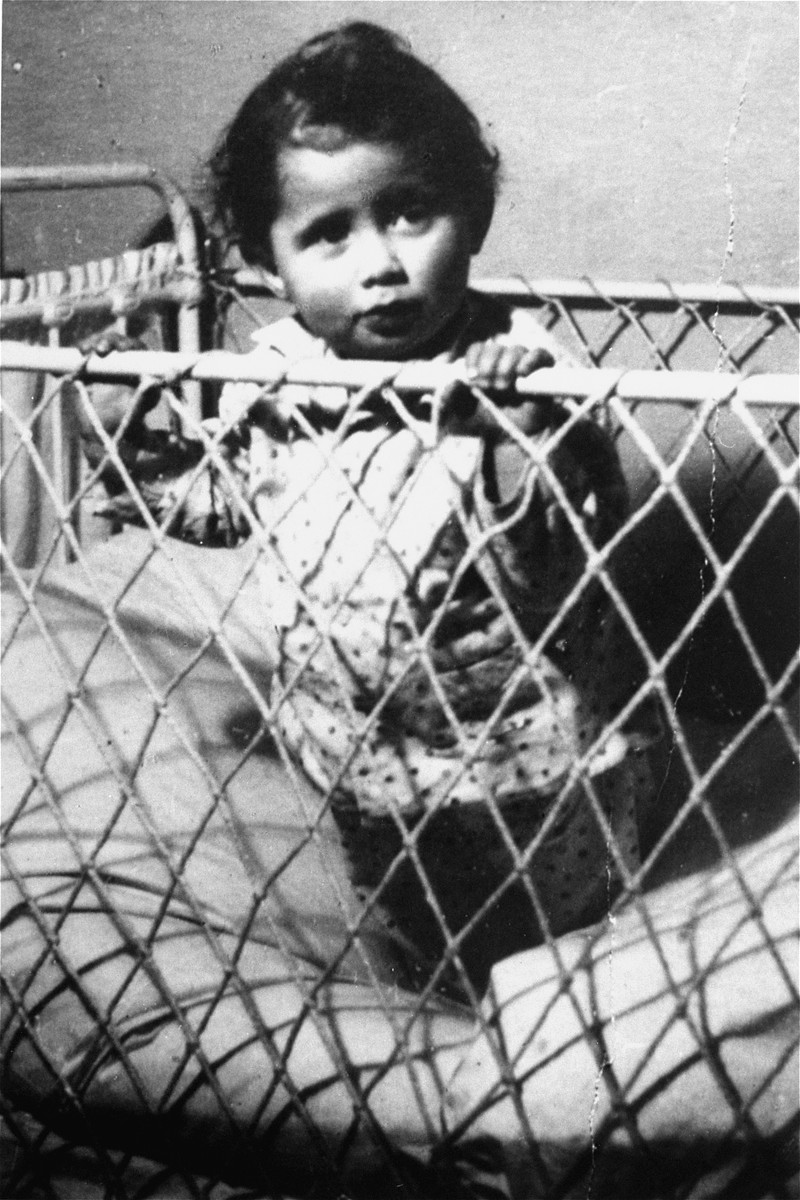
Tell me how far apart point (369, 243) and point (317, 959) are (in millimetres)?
433

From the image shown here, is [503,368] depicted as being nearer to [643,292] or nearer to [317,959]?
[317,959]

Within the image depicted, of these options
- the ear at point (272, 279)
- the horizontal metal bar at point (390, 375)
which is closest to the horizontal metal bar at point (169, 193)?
the ear at point (272, 279)

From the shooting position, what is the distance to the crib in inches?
22.2

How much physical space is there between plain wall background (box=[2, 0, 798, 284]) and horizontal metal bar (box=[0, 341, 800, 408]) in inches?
30.0

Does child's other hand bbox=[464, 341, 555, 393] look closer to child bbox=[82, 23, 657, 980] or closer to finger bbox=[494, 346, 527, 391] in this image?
finger bbox=[494, 346, 527, 391]

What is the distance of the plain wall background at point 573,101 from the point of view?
117 centimetres

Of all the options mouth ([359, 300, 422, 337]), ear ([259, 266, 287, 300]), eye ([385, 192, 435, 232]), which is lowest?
ear ([259, 266, 287, 300])

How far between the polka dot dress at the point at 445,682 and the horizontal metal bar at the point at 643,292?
1.23 feet

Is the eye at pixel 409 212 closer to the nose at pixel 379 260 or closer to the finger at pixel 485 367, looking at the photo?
the nose at pixel 379 260

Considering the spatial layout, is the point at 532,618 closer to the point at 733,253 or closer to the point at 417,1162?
the point at 417,1162

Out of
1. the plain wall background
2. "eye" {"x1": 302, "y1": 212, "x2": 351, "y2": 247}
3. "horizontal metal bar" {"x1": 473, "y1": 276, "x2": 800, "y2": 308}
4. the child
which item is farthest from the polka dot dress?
the plain wall background

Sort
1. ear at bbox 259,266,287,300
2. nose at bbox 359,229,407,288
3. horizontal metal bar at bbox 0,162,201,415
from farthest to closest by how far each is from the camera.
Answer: horizontal metal bar at bbox 0,162,201,415
ear at bbox 259,266,287,300
nose at bbox 359,229,407,288

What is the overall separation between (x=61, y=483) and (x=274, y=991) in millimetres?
655

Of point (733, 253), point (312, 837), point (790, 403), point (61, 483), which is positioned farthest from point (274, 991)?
point (733, 253)
